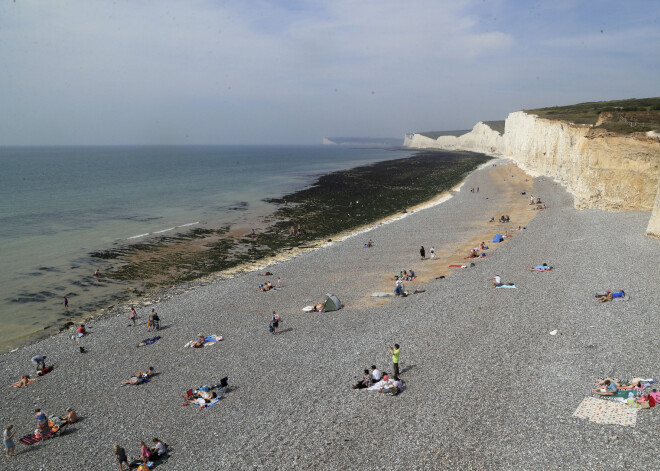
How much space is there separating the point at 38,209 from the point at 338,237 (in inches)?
1719

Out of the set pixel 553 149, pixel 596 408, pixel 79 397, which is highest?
pixel 553 149

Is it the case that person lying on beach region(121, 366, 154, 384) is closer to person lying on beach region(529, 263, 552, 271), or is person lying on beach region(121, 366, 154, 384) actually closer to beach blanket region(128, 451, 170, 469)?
beach blanket region(128, 451, 170, 469)

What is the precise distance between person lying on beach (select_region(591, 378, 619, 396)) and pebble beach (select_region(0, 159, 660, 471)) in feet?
1.03

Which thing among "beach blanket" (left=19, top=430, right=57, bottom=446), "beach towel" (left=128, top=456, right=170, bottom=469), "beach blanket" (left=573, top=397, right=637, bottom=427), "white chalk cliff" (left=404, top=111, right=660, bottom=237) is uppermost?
"white chalk cliff" (left=404, top=111, right=660, bottom=237)

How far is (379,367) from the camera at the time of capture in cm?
1460

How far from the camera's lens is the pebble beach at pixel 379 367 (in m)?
10.4

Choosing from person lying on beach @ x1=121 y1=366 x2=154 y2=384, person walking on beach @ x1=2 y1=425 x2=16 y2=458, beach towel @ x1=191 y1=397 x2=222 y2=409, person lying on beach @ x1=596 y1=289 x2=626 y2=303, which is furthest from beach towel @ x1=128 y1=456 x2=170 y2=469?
person lying on beach @ x1=596 y1=289 x2=626 y2=303

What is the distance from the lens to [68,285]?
2766cm

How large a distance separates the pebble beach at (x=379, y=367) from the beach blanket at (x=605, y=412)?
222 millimetres

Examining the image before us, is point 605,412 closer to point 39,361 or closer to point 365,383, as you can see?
point 365,383

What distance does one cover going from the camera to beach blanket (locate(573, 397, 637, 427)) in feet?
→ 33.2

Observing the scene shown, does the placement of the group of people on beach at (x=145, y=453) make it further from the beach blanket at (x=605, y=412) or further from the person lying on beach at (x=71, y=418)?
the beach blanket at (x=605, y=412)

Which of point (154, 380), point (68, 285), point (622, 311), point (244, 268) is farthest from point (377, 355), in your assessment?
point (68, 285)

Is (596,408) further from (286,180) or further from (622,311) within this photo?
(286,180)
